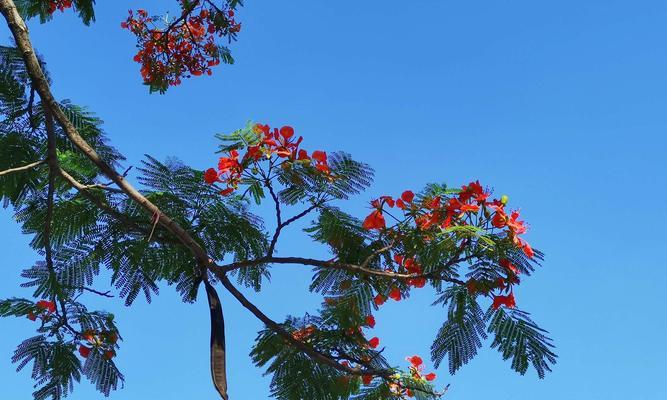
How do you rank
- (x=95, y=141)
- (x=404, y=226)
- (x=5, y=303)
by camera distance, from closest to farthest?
(x=404, y=226) → (x=5, y=303) → (x=95, y=141)

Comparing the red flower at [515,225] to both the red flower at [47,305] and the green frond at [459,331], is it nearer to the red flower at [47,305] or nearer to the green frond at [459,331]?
the green frond at [459,331]

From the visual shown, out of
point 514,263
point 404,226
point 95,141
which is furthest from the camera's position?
point 95,141

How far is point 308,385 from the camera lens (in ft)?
14.4

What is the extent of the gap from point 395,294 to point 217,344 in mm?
1062

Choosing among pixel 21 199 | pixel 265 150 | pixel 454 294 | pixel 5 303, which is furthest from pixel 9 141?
pixel 454 294

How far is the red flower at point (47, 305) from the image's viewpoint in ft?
14.3

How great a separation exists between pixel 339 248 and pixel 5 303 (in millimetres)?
1945

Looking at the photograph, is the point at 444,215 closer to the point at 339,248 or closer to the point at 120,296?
the point at 339,248

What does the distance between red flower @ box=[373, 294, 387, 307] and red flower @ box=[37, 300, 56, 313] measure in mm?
1878

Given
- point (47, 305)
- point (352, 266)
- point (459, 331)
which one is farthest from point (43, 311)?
point (459, 331)

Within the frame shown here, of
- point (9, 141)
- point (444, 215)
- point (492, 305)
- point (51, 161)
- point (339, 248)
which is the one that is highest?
point (9, 141)

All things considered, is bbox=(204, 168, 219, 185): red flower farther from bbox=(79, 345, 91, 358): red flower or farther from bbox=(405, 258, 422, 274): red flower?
bbox=(79, 345, 91, 358): red flower

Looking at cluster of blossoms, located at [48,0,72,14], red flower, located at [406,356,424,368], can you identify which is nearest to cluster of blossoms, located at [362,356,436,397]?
red flower, located at [406,356,424,368]

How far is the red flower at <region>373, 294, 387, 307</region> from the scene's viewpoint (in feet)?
14.1
